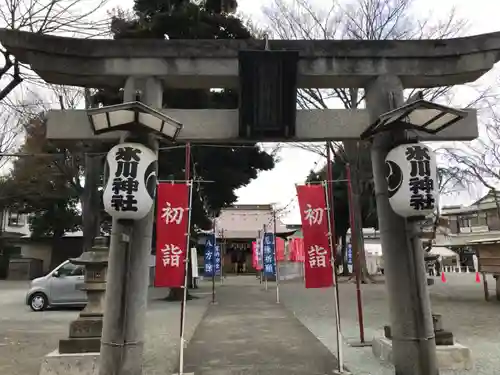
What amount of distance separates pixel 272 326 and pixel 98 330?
5.66 meters

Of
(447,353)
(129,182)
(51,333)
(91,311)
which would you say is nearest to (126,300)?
(129,182)

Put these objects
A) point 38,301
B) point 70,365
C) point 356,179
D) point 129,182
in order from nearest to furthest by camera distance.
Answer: point 129,182 < point 70,365 < point 38,301 < point 356,179

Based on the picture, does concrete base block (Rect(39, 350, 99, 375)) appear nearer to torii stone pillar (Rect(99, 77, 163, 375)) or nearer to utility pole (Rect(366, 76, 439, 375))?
torii stone pillar (Rect(99, 77, 163, 375))

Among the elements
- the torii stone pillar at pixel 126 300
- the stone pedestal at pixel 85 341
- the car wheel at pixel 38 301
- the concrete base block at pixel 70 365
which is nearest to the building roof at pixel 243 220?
the car wheel at pixel 38 301

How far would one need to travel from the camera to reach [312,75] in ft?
21.2

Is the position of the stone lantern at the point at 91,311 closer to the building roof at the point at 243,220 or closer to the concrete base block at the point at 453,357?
the concrete base block at the point at 453,357

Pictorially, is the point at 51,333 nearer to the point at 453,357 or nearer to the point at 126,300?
the point at 126,300

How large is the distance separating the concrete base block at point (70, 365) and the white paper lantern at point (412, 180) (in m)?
4.92

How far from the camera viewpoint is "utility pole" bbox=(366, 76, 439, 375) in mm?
5836

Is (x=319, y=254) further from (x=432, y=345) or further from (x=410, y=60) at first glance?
(x=410, y=60)

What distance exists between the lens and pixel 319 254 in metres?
6.97

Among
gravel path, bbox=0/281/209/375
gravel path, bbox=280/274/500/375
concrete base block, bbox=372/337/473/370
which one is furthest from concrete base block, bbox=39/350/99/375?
concrete base block, bbox=372/337/473/370

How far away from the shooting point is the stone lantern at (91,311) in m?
6.71

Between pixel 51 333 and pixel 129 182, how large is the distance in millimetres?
7239
